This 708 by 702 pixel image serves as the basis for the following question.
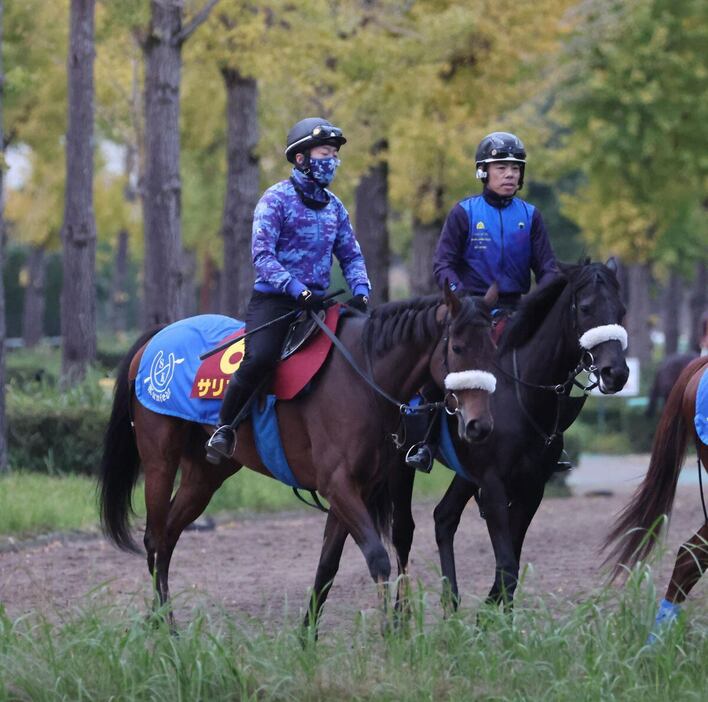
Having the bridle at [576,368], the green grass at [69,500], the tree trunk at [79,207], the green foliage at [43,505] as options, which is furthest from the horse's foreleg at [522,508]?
the tree trunk at [79,207]

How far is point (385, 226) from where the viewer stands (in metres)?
23.7

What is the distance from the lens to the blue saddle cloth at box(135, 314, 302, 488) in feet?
28.8

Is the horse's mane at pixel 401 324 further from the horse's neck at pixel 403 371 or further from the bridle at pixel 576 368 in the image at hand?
the bridle at pixel 576 368

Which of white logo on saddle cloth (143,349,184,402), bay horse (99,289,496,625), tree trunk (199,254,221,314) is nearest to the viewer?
bay horse (99,289,496,625)

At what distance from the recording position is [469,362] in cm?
708

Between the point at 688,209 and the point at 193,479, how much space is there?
26.4 m

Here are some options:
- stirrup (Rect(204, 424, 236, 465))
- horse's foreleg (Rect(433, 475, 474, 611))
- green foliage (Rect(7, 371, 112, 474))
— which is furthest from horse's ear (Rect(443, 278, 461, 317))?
green foliage (Rect(7, 371, 112, 474))

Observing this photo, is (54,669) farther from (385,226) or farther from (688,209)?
(688,209)

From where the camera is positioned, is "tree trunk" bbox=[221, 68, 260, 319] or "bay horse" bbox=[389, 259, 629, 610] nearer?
"bay horse" bbox=[389, 259, 629, 610]

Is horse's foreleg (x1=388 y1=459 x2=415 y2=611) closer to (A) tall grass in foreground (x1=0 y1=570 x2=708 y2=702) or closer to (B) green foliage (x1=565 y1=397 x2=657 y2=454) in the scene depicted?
(A) tall grass in foreground (x1=0 y1=570 x2=708 y2=702)

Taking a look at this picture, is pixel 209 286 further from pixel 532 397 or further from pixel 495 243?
pixel 532 397

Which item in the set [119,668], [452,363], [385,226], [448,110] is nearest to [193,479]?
[452,363]

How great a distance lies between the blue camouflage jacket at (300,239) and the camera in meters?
8.08

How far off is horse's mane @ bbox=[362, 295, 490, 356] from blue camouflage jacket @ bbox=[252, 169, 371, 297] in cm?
43
